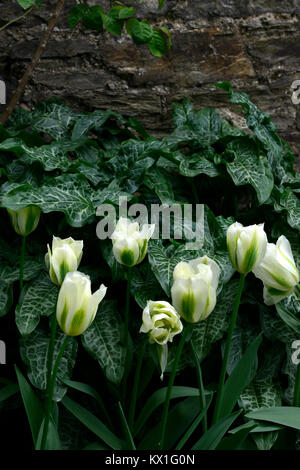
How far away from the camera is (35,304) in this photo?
128 centimetres

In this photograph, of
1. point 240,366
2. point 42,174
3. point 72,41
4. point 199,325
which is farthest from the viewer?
point 72,41

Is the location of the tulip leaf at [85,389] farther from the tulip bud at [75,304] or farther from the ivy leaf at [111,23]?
the ivy leaf at [111,23]

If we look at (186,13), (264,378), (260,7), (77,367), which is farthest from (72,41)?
(264,378)

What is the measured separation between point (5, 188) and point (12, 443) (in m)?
0.65

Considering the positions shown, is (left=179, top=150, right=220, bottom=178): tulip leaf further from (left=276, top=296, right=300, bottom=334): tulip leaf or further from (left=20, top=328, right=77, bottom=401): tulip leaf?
(left=20, top=328, right=77, bottom=401): tulip leaf

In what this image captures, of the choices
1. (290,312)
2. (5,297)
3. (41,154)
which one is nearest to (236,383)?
(290,312)

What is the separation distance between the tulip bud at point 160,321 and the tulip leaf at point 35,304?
312 millimetres

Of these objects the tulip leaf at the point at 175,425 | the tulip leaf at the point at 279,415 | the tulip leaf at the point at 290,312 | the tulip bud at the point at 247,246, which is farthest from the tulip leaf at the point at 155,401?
the tulip bud at the point at 247,246

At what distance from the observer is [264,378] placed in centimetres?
136

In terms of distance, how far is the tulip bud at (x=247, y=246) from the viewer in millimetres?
962

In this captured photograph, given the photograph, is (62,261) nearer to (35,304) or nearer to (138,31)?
(35,304)

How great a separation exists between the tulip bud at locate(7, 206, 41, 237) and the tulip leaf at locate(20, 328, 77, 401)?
0.82 ft

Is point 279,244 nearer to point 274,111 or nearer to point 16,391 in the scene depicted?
point 16,391

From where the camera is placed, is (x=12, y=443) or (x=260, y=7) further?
(x=260, y=7)
